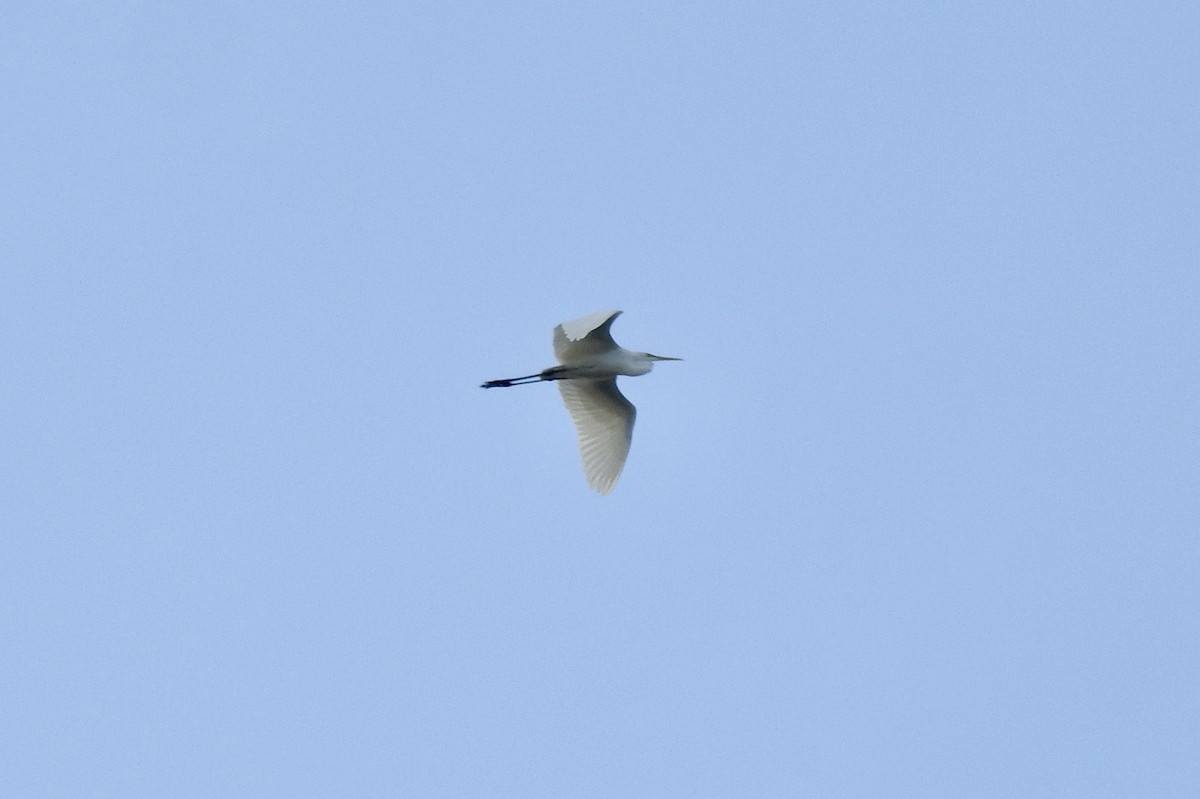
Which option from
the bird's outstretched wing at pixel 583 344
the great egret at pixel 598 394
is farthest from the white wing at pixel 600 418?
the bird's outstretched wing at pixel 583 344

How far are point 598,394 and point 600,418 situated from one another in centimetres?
21

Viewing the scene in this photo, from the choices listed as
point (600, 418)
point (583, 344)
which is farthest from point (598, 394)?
point (583, 344)

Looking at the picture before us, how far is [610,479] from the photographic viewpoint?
1490cm

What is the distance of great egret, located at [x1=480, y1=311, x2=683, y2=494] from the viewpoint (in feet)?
48.1

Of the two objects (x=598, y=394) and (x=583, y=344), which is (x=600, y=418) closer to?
(x=598, y=394)

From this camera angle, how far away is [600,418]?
15195 millimetres

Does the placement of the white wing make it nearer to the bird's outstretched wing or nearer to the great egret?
the great egret

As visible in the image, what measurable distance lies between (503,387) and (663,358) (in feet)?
5.02

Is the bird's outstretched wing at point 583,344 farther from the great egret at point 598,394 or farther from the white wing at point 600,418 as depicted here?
the white wing at point 600,418

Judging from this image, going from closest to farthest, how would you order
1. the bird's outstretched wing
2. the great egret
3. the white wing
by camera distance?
the bird's outstretched wing → the great egret → the white wing

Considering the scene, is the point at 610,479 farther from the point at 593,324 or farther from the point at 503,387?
the point at 593,324

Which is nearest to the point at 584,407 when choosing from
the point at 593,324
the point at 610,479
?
the point at 610,479

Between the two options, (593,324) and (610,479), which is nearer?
(593,324)

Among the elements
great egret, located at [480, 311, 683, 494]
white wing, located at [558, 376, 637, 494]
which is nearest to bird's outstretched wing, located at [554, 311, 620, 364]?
great egret, located at [480, 311, 683, 494]
